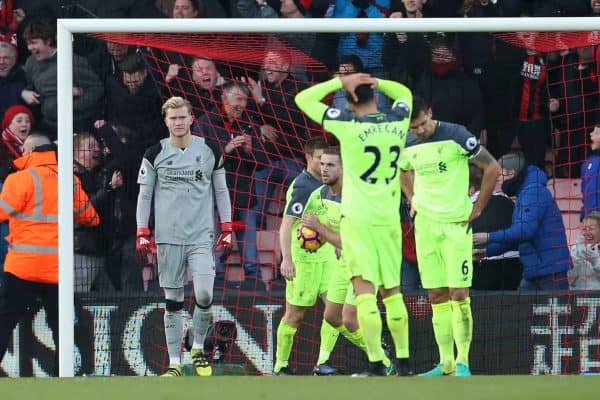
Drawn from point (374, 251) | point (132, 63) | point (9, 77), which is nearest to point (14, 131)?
point (9, 77)

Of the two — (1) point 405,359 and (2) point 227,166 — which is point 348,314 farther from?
(2) point 227,166

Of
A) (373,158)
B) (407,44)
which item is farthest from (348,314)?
(407,44)

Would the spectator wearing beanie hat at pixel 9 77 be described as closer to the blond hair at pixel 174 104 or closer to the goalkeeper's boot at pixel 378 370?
the blond hair at pixel 174 104

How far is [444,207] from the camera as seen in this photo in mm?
8117

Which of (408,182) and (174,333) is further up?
(408,182)

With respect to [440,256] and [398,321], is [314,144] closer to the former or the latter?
[440,256]

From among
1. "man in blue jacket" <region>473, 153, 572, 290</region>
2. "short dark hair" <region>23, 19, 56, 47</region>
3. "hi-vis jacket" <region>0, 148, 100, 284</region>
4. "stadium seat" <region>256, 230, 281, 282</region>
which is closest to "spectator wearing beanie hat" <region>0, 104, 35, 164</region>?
"hi-vis jacket" <region>0, 148, 100, 284</region>

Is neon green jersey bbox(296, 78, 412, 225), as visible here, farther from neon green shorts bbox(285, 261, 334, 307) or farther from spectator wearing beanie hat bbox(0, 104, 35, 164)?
spectator wearing beanie hat bbox(0, 104, 35, 164)

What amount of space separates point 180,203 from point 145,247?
29cm

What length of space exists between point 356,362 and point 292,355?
14.0 inches

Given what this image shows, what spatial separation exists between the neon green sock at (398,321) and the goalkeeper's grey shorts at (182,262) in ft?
3.12

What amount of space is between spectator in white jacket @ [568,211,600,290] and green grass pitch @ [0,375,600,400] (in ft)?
3.00

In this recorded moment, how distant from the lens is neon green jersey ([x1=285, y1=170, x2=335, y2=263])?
816 centimetres

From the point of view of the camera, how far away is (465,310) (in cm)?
816
